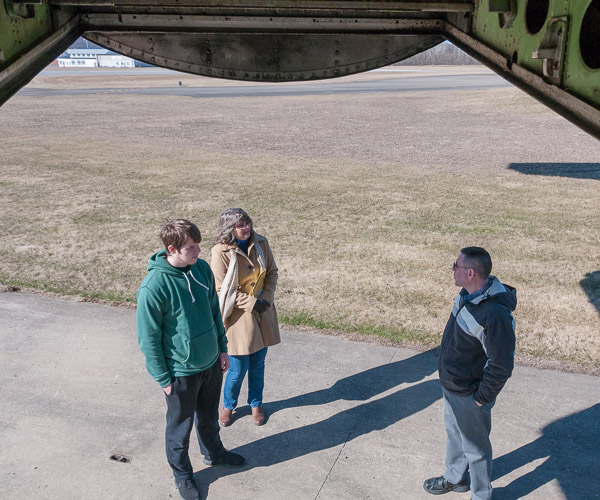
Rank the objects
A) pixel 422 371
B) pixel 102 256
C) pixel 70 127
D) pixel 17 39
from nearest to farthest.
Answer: pixel 17 39, pixel 422 371, pixel 102 256, pixel 70 127

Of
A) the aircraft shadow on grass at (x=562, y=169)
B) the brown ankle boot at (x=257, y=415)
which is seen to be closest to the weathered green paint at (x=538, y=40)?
the brown ankle boot at (x=257, y=415)

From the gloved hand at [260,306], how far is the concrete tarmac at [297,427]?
2.94 feet

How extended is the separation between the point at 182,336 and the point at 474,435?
1757mm

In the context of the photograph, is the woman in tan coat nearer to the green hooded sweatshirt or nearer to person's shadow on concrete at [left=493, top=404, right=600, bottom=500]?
the green hooded sweatshirt

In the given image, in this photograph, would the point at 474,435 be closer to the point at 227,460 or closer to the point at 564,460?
the point at 564,460

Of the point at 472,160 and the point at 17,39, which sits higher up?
the point at 17,39

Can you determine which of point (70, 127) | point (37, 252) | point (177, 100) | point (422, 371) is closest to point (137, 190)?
point (37, 252)

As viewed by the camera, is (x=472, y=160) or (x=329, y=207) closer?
(x=329, y=207)

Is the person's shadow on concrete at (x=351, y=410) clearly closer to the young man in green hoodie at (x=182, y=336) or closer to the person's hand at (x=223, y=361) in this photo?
the young man in green hoodie at (x=182, y=336)

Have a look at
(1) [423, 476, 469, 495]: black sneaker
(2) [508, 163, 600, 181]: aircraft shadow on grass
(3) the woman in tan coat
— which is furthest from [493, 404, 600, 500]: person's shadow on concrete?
(2) [508, 163, 600, 181]: aircraft shadow on grass

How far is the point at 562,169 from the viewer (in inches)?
540

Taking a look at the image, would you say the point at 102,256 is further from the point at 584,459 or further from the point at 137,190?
the point at 584,459

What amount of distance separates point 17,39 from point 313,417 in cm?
324

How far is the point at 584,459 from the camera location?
380cm
